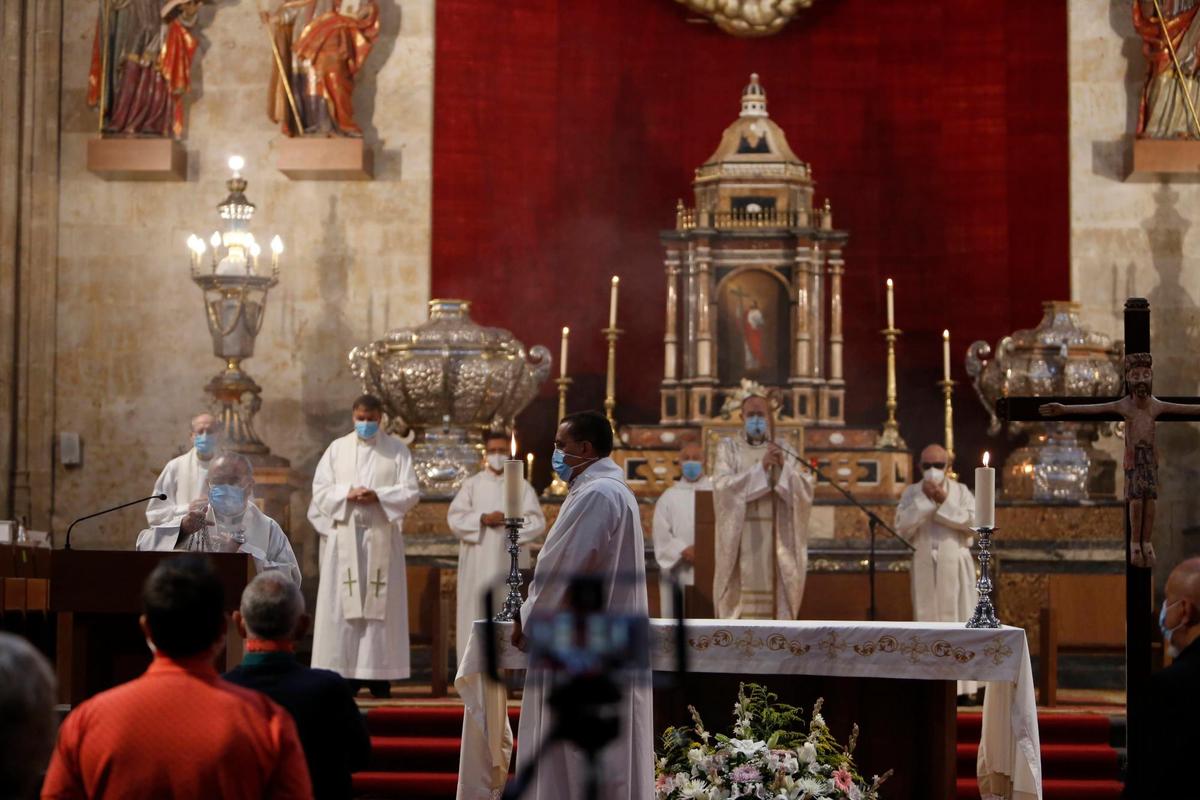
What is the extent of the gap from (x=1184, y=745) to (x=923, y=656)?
9.19 feet

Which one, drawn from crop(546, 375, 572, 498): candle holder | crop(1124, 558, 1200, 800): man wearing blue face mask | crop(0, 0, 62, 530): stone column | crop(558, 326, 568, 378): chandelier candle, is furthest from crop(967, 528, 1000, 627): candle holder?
crop(0, 0, 62, 530): stone column

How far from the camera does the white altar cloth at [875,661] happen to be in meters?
6.53

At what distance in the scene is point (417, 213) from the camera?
13.7 m

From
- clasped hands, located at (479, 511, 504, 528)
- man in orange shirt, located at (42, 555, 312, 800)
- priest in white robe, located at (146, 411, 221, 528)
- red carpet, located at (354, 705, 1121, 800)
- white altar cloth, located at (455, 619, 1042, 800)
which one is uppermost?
priest in white robe, located at (146, 411, 221, 528)

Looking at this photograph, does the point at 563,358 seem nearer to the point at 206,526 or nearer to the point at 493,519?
the point at 493,519

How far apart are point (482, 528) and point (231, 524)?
3463mm

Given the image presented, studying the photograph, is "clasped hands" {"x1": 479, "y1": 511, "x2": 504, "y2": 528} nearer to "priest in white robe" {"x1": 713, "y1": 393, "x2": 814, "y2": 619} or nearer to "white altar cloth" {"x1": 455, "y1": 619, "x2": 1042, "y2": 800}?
"priest in white robe" {"x1": 713, "y1": 393, "x2": 814, "y2": 619}

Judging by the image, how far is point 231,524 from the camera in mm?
7344

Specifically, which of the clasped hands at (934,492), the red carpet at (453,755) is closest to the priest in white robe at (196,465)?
the red carpet at (453,755)

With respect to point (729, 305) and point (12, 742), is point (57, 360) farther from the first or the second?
point (12, 742)

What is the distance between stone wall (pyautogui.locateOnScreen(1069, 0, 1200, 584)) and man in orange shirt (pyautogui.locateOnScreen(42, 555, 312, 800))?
35.7ft

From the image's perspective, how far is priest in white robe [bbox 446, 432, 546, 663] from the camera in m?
10.5

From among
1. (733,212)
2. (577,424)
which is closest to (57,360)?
(733,212)

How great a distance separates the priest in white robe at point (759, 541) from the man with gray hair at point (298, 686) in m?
5.69
